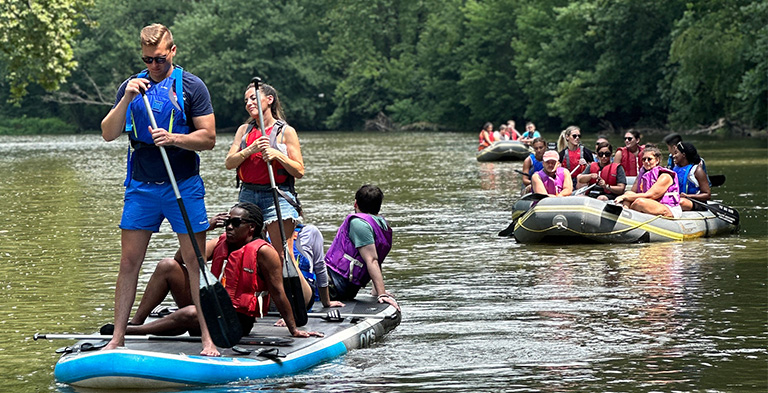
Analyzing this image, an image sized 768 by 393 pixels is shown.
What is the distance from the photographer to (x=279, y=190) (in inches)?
352

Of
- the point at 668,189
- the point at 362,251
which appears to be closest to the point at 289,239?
the point at 362,251

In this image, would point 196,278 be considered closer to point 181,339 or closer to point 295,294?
point 181,339

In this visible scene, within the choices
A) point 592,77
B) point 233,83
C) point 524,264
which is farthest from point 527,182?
point 233,83

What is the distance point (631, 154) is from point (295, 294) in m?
10.7

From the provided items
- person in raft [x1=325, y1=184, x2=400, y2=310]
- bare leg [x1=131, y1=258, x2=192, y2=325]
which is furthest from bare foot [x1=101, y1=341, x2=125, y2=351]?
person in raft [x1=325, y1=184, x2=400, y2=310]

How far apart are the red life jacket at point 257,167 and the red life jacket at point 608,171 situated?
7.93m

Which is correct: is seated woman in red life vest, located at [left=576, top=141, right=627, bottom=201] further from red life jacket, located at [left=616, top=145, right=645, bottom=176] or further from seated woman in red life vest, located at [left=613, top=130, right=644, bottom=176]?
red life jacket, located at [left=616, top=145, right=645, bottom=176]

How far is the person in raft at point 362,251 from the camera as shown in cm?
941

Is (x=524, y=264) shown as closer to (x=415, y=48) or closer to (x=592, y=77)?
(x=592, y=77)

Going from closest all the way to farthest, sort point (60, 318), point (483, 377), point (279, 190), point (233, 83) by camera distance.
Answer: point (483, 377)
point (279, 190)
point (60, 318)
point (233, 83)

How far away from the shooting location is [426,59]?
8775 centimetres

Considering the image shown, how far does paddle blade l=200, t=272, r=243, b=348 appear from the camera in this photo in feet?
23.9

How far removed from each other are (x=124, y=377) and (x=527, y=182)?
11.1m

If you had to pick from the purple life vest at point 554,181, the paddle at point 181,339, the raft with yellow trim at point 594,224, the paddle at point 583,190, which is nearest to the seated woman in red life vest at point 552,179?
the purple life vest at point 554,181
